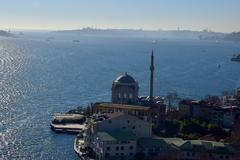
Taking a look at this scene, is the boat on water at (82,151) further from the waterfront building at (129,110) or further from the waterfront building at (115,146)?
the waterfront building at (129,110)

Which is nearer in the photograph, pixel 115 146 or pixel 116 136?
pixel 115 146

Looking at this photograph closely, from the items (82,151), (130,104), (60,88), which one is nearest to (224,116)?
(130,104)

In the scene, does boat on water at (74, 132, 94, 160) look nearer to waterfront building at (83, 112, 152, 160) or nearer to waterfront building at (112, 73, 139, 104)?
waterfront building at (83, 112, 152, 160)

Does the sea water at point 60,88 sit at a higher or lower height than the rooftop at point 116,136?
lower

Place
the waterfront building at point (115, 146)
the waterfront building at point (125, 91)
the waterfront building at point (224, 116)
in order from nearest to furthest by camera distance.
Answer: the waterfront building at point (115, 146), the waterfront building at point (224, 116), the waterfront building at point (125, 91)

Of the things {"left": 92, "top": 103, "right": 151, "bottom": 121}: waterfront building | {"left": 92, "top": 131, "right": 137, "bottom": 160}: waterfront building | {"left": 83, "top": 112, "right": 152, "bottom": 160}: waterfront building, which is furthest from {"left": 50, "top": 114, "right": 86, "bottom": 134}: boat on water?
{"left": 92, "top": 131, "right": 137, "bottom": 160}: waterfront building

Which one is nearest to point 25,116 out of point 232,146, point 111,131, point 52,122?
point 52,122

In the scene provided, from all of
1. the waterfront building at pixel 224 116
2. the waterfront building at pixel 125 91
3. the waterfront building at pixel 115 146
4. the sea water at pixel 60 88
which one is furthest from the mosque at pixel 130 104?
the waterfront building at pixel 115 146

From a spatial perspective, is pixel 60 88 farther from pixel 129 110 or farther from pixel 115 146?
pixel 115 146
